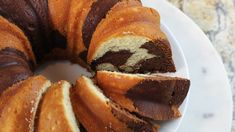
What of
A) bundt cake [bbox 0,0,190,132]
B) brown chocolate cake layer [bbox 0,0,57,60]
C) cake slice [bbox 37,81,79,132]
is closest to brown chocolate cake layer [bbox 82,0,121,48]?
bundt cake [bbox 0,0,190,132]

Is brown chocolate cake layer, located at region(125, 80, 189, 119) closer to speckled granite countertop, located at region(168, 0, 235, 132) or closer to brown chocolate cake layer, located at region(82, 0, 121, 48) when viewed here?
brown chocolate cake layer, located at region(82, 0, 121, 48)

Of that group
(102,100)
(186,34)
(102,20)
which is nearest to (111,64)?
(102,20)

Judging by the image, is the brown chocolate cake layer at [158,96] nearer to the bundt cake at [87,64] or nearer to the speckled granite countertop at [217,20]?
the bundt cake at [87,64]

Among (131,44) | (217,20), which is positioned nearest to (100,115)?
(131,44)

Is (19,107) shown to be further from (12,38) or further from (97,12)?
(97,12)

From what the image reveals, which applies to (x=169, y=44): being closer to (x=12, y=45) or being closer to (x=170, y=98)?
(x=170, y=98)

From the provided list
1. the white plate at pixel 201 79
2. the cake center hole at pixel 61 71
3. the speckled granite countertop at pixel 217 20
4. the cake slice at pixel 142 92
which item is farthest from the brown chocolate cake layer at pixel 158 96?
the speckled granite countertop at pixel 217 20
